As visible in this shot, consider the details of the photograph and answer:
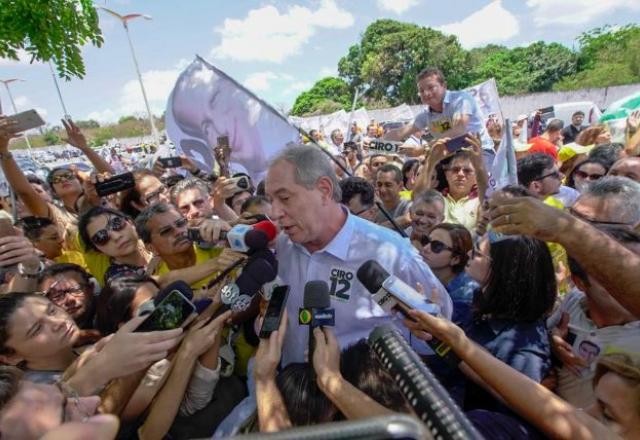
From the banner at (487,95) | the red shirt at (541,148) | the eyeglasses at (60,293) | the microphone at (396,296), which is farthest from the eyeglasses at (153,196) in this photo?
the banner at (487,95)

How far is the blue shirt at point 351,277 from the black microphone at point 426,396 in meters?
1.36

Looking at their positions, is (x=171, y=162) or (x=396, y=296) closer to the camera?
(x=396, y=296)

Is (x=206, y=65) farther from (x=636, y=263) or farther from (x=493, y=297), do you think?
(x=636, y=263)

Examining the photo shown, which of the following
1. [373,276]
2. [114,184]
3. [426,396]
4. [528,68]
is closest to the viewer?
[426,396]

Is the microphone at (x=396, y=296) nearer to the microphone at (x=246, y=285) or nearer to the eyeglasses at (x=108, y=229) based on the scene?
the microphone at (x=246, y=285)

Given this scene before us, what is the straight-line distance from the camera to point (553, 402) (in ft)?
4.37

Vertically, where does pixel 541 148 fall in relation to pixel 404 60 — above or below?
below

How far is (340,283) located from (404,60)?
53.8 meters

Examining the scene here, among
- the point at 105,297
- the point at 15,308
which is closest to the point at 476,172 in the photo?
the point at 105,297

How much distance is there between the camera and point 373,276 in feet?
5.30

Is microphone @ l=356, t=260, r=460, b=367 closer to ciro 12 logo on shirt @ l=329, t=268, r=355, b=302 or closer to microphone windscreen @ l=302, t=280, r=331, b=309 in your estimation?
microphone windscreen @ l=302, t=280, r=331, b=309

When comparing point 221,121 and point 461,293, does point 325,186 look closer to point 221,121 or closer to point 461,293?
point 461,293

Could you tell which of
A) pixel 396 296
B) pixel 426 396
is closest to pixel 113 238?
pixel 396 296

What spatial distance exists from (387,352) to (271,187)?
59.9 inches
